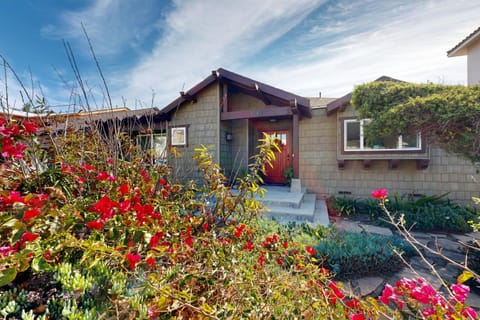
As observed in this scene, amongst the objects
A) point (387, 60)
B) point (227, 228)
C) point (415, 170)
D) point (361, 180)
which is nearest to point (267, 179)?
point (361, 180)

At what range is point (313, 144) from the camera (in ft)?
23.7

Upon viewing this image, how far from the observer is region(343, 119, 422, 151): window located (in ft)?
20.4

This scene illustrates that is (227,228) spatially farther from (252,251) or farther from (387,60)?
(387,60)

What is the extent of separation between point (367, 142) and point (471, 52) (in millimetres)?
8015

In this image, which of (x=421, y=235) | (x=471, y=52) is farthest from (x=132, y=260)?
(x=471, y=52)

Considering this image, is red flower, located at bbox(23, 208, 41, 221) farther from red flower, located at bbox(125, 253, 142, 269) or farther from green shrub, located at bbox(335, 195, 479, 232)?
green shrub, located at bbox(335, 195, 479, 232)

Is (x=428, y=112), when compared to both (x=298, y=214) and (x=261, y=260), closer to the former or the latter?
(x=298, y=214)

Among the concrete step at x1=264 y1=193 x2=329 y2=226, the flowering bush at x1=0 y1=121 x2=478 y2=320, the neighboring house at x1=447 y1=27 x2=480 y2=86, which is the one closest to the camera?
the flowering bush at x1=0 y1=121 x2=478 y2=320

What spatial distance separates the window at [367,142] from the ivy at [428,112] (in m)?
1.46

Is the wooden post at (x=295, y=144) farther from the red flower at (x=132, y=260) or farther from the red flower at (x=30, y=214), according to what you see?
the red flower at (x=30, y=214)

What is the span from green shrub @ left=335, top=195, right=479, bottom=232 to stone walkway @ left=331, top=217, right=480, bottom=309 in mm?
327

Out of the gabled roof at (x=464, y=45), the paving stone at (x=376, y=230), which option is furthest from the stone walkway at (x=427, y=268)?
the gabled roof at (x=464, y=45)

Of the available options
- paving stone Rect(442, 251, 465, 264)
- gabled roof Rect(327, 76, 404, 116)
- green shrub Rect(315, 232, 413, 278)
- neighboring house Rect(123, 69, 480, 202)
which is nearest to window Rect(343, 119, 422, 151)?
neighboring house Rect(123, 69, 480, 202)

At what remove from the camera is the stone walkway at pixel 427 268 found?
98.3 inches
